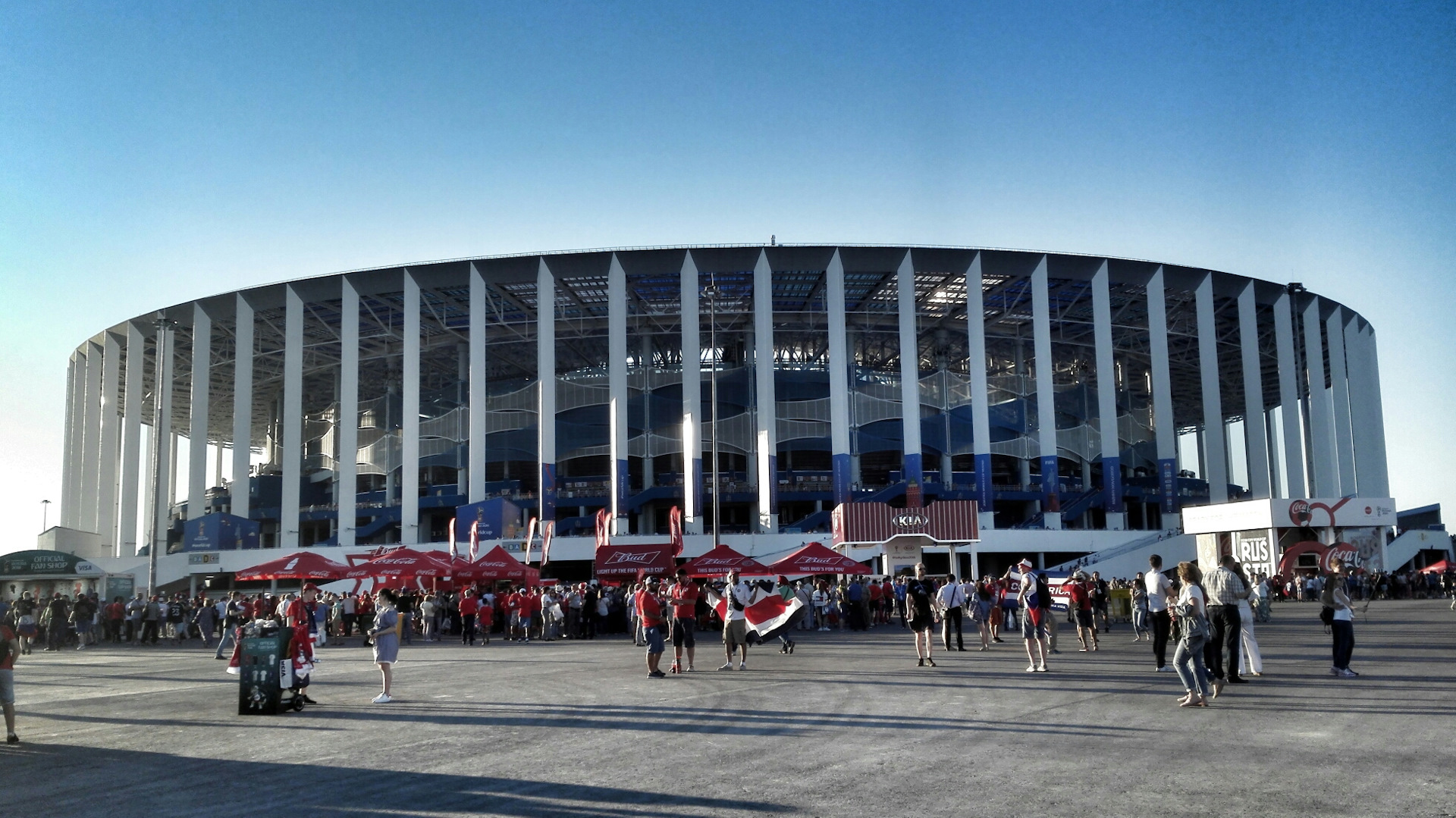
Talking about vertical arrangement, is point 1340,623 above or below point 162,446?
below

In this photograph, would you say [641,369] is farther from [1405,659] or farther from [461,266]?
[1405,659]

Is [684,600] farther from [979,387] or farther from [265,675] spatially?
[979,387]

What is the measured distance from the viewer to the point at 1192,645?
35.4 feet

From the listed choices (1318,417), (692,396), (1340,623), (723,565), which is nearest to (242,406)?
(692,396)

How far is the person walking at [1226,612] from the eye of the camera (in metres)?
12.5

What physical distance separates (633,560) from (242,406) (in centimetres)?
3490

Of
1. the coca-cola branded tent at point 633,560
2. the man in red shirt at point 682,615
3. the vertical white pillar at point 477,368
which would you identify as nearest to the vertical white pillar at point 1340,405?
the vertical white pillar at point 477,368

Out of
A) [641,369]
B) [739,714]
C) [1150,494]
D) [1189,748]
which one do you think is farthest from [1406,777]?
[1150,494]

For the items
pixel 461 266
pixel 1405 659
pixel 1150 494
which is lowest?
pixel 1405 659

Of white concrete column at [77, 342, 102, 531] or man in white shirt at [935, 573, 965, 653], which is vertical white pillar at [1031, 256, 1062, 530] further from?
white concrete column at [77, 342, 102, 531]

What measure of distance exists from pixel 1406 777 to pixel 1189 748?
1.59m

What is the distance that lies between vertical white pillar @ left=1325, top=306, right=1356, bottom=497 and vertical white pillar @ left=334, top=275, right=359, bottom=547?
54.9 m

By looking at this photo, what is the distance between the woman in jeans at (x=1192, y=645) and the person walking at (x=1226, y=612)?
1418mm

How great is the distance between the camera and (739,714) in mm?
11266
